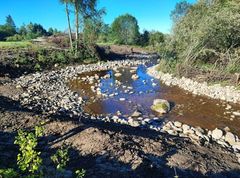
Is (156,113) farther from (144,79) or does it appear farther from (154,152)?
(144,79)

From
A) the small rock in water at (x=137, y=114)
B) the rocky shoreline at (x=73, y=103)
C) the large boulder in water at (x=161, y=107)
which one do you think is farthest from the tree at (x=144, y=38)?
the small rock in water at (x=137, y=114)

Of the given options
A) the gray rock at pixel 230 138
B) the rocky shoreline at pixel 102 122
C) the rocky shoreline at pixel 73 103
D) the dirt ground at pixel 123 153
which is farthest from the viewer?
the rocky shoreline at pixel 73 103

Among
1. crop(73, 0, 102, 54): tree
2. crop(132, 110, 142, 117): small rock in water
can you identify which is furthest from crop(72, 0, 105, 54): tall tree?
crop(132, 110, 142, 117): small rock in water

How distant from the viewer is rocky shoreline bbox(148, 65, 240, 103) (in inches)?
593

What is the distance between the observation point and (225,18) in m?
17.3

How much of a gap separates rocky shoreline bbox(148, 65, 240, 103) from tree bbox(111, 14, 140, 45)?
4179cm

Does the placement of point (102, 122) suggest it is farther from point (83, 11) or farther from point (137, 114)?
point (83, 11)

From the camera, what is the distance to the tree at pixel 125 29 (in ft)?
204

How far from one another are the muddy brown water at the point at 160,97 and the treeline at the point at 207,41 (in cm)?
255

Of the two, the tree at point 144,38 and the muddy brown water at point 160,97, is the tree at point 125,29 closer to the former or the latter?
the tree at point 144,38

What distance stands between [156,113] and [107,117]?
2.31 m

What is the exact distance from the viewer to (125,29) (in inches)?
2544

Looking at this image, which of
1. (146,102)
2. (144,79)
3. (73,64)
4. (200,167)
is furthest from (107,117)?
(73,64)

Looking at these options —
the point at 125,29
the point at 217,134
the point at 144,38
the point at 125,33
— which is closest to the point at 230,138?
the point at 217,134
